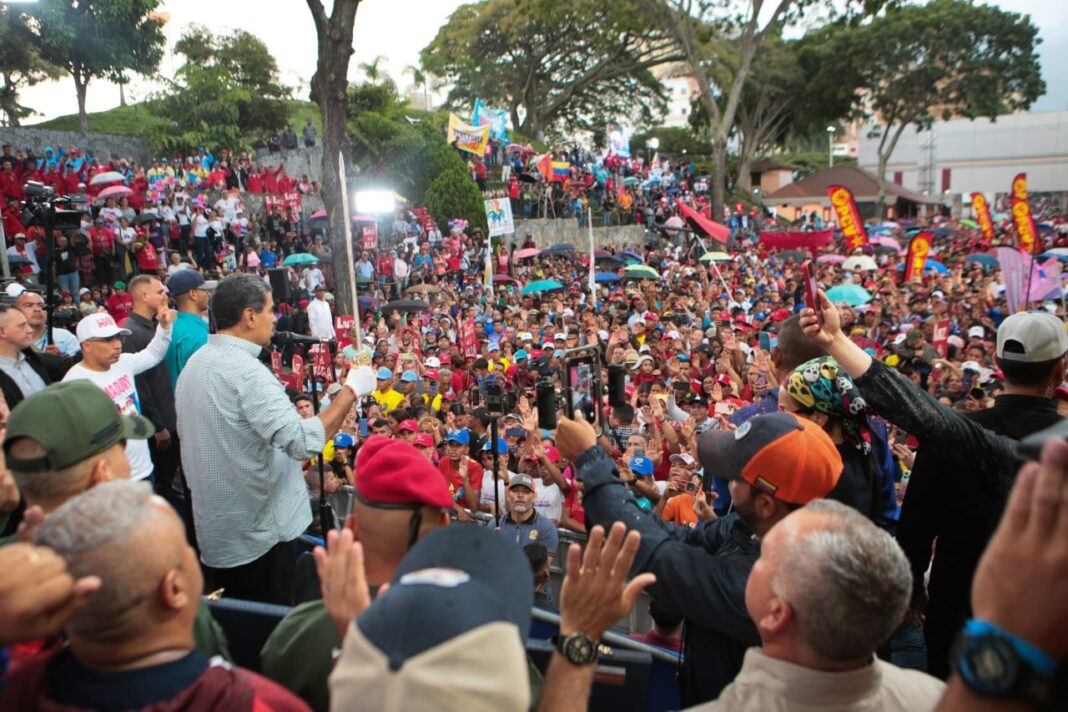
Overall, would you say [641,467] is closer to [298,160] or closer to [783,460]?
[783,460]

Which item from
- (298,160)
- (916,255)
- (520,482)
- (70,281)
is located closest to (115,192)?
(70,281)

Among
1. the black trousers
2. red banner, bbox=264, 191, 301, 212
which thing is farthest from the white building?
the black trousers

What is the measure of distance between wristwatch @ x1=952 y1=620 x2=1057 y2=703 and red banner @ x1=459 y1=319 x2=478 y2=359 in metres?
11.0

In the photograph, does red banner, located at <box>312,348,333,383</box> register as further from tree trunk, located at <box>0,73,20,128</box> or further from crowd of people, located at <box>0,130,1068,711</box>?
tree trunk, located at <box>0,73,20,128</box>

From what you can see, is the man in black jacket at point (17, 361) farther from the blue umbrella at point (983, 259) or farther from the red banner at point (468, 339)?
the blue umbrella at point (983, 259)

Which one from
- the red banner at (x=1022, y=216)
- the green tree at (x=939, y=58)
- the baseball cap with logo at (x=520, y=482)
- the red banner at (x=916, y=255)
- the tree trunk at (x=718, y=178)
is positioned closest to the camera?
the baseball cap with logo at (x=520, y=482)

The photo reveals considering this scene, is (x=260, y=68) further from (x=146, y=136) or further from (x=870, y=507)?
(x=870, y=507)

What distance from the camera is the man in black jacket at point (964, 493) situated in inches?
104

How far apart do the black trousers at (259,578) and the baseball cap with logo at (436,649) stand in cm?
205

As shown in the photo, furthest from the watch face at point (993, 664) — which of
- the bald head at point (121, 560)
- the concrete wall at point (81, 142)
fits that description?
the concrete wall at point (81, 142)

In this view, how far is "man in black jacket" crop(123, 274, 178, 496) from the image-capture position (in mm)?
4570

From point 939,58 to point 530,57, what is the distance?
1965cm

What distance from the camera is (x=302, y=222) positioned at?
21062 mm

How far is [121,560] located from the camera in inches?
55.9
